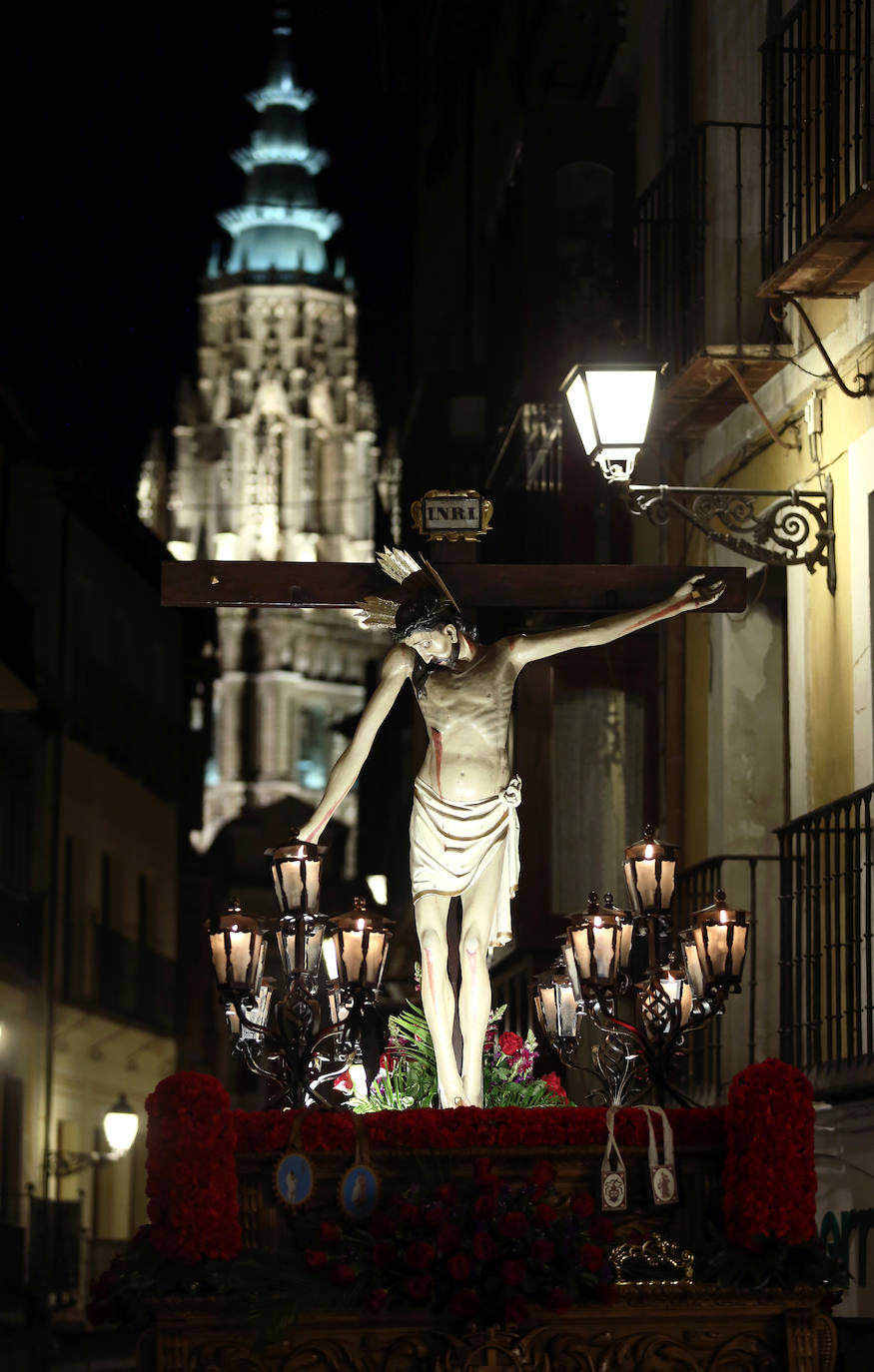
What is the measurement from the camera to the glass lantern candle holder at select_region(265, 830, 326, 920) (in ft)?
35.4

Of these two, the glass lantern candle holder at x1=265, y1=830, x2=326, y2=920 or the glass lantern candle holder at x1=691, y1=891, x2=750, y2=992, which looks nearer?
the glass lantern candle holder at x1=265, y1=830, x2=326, y2=920

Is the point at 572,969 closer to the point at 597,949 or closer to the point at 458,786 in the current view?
the point at 597,949

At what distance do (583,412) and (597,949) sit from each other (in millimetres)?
3024

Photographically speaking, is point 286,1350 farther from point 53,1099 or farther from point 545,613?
point 53,1099

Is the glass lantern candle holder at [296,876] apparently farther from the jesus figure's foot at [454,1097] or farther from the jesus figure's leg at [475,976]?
the jesus figure's foot at [454,1097]

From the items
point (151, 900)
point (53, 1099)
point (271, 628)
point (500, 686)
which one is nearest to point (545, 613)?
point (500, 686)

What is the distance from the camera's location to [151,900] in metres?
42.8

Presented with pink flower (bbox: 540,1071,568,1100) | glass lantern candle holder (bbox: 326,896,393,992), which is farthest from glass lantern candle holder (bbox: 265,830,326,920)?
pink flower (bbox: 540,1071,568,1100)

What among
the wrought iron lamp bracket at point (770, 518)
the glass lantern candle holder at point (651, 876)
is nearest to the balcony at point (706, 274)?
the wrought iron lamp bracket at point (770, 518)

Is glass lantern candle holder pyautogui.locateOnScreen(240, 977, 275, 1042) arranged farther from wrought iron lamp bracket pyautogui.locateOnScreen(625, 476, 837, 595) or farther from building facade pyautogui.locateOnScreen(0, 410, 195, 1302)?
building facade pyautogui.locateOnScreen(0, 410, 195, 1302)

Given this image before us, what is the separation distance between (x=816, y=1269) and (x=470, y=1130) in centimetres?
138

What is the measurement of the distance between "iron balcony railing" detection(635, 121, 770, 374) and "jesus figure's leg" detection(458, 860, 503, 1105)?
6052 mm

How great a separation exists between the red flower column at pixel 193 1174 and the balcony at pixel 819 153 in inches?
219

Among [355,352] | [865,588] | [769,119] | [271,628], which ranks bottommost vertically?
[865,588]
